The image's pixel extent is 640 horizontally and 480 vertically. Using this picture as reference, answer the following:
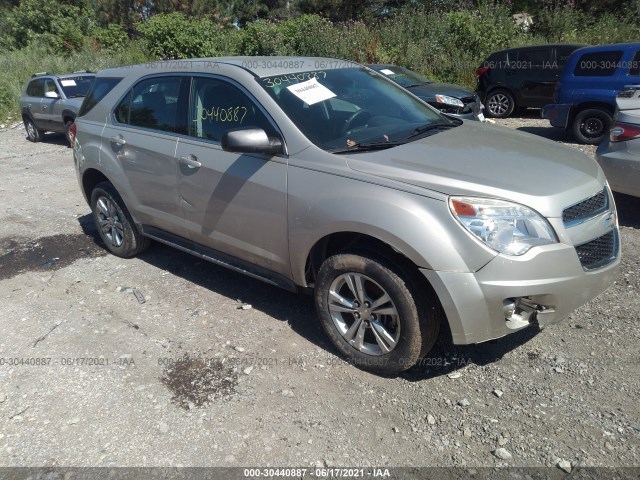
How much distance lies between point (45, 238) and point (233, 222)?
3.54 metres

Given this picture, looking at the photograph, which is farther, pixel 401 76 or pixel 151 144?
pixel 401 76

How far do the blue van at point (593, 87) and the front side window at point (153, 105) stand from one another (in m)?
7.59

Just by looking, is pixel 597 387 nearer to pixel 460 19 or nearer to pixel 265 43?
pixel 460 19

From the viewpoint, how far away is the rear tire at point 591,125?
31.4ft

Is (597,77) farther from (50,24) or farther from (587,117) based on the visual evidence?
(50,24)

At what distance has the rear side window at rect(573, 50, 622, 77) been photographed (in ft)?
31.8

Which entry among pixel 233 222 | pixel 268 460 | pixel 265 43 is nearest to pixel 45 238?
pixel 233 222

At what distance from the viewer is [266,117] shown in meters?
3.83

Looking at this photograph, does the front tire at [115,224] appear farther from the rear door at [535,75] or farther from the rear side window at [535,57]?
the rear side window at [535,57]

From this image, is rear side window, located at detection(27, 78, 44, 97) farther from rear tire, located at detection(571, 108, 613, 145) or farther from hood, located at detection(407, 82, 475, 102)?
rear tire, located at detection(571, 108, 613, 145)

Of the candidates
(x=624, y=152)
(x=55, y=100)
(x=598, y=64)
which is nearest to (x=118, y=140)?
(x=624, y=152)

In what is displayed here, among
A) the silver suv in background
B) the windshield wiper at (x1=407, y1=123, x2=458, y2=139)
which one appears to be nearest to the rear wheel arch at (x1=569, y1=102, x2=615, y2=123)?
the windshield wiper at (x1=407, y1=123, x2=458, y2=139)

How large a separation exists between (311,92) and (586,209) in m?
1.95

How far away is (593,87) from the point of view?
382 inches
